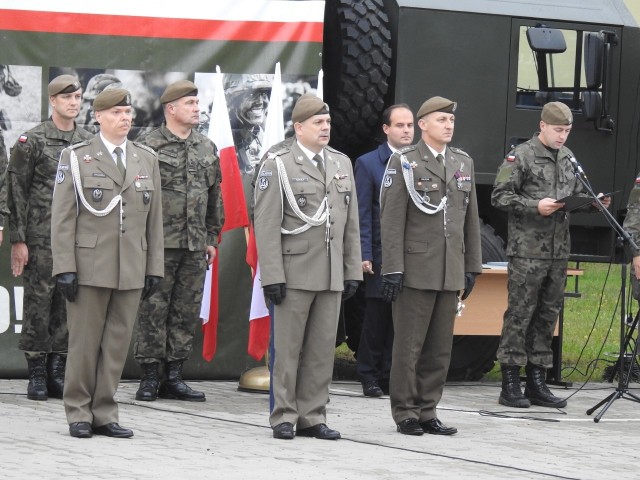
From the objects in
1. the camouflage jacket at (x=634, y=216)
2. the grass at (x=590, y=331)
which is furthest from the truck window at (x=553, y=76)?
the grass at (x=590, y=331)

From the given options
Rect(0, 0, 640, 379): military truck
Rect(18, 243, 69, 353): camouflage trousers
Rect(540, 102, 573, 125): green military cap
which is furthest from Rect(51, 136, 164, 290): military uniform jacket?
Rect(540, 102, 573, 125): green military cap

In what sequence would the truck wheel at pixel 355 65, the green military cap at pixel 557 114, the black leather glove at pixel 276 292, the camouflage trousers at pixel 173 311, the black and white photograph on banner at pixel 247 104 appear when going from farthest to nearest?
the truck wheel at pixel 355 65 < the black and white photograph on banner at pixel 247 104 < the green military cap at pixel 557 114 < the camouflage trousers at pixel 173 311 < the black leather glove at pixel 276 292

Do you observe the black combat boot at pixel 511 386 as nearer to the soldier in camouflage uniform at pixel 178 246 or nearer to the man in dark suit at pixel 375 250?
the man in dark suit at pixel 375 250

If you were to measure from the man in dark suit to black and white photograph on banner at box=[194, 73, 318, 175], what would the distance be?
798 mm

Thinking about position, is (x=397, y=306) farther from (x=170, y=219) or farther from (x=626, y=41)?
(x=626, y=41)

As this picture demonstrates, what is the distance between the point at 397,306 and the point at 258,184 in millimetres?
1130

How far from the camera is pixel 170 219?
9.61 metres

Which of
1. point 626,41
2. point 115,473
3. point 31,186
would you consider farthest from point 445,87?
point 115,473

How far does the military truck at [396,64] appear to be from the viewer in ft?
34.1

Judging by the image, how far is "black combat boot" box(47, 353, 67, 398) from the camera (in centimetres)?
959

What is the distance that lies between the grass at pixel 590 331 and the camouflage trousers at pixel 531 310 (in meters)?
0.74

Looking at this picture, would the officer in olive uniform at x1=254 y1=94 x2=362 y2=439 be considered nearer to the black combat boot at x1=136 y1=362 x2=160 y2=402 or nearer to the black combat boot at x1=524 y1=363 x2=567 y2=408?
the black combat boot at x1=136 y1=362 x2=160 y2=402

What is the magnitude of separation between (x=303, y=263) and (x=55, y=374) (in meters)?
2.43

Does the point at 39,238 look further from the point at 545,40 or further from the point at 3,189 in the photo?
the point at 545,40
